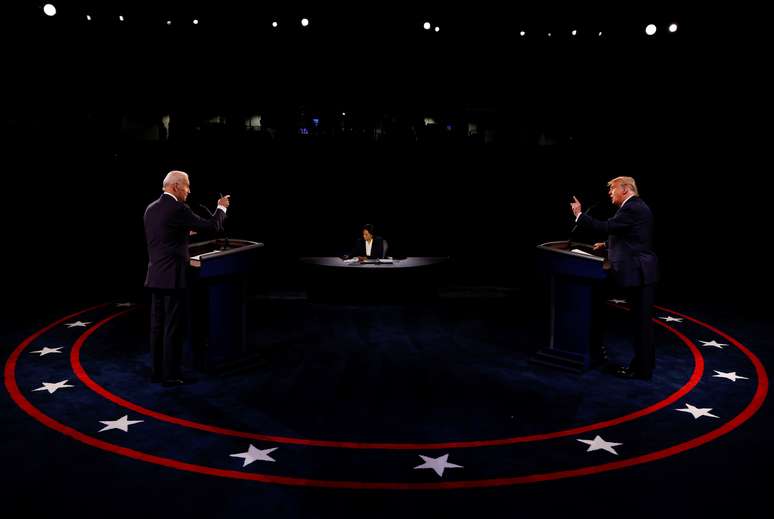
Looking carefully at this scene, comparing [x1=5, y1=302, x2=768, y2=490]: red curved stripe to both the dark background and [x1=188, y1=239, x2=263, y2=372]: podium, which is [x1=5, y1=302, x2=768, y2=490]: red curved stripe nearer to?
[x1=188, y1=239, x2=263, y2=372]: podium

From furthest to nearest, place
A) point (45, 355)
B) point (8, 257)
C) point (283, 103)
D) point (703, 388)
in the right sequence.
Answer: point (283, 103), point (8, 257), point (45, 355), point (703, 388)

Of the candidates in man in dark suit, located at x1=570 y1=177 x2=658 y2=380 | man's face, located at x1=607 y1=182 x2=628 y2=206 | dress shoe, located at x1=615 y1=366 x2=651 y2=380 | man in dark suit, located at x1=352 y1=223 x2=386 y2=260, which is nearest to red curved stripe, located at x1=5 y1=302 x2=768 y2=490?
dress shoe, located at x1=615 y1=366 x2=651 y2=380

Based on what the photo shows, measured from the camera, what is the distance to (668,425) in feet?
14.9

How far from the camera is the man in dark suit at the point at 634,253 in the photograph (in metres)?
5.30

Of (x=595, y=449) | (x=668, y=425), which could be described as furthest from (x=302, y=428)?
(x=668, y=425)

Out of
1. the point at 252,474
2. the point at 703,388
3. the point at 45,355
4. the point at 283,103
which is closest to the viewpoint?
the point at 252,474

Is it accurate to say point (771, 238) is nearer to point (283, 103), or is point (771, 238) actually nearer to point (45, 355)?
point (283, 103)

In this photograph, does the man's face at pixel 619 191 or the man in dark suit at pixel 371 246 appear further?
the man in dark suit at pixel 371 246

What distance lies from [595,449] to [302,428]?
7.12ft

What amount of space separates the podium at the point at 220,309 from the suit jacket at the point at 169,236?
0.31 metres

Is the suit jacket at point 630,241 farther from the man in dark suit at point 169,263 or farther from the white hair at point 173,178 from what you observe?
A: the white hair at point 173,178

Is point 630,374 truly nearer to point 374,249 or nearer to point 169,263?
→ point 169,263

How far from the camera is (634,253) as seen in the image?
5.41 metres

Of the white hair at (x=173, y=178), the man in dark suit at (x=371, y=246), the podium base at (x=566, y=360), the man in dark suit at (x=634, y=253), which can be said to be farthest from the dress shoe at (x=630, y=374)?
the white hair at (x=173, y=178)
